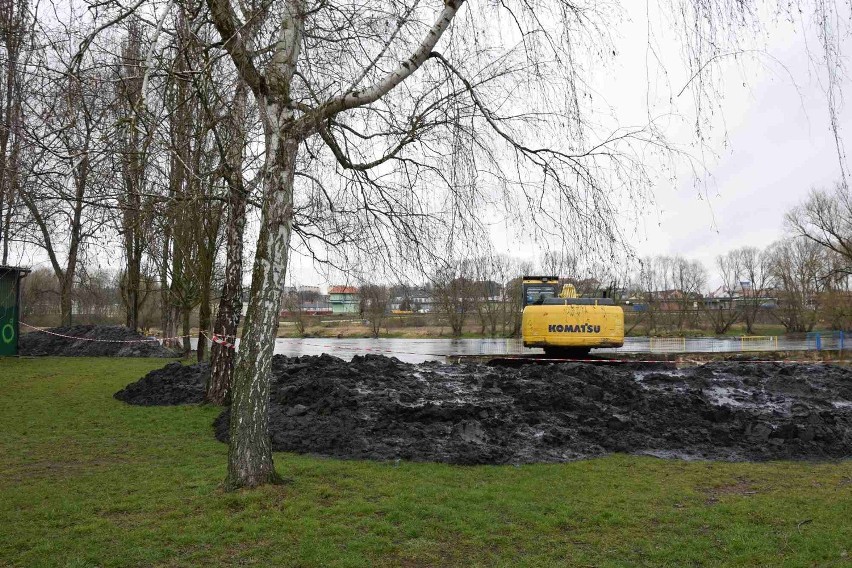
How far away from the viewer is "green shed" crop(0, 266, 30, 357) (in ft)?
58.4

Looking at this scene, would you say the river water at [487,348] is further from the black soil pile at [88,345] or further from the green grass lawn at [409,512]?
the green grass lawn at [409,512]

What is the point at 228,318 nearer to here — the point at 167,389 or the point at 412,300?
the point at 167,389

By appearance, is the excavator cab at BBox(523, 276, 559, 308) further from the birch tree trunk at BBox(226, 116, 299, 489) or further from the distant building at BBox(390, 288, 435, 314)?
the birch tree trunk at BBox(226, 116, 299, 489)

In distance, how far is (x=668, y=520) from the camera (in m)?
5.01

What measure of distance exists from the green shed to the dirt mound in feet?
25.8

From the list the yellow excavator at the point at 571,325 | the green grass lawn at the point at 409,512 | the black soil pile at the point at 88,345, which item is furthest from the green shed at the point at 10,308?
the yellow excavator at the point at 571,325

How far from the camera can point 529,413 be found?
909 cm

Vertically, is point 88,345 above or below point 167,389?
above

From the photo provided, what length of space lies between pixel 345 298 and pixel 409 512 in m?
2.89

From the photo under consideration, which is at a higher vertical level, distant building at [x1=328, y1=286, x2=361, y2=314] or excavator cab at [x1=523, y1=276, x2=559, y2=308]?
excavator cab at [x1=523, y1=276, x2=559, y2=308]

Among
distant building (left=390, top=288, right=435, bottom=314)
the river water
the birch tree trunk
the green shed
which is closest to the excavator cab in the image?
the river water

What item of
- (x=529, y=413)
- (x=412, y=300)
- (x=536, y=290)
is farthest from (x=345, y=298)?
(x=536, y=290)

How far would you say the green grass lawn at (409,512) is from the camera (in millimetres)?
→ 4234

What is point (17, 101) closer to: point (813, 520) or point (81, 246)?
point (81, 246)
